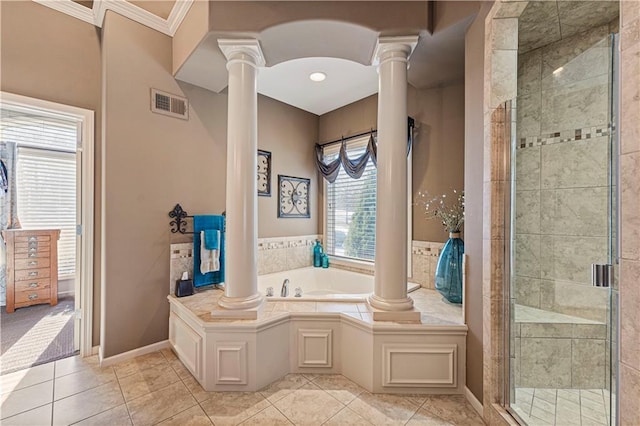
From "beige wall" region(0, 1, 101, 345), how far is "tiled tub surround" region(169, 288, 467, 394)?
136cm

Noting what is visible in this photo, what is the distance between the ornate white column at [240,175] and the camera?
1982 millimetres

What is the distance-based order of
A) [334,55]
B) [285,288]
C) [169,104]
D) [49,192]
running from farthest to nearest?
[49,192] < [285,288] < [169,104] < [334,55]

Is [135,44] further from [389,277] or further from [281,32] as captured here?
[389,277]

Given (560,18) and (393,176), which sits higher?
(560,18)

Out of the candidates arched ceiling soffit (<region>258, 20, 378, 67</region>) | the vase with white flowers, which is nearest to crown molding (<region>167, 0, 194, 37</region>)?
arched ceiling soffit (<region>258, 20, 378, 67</region>)

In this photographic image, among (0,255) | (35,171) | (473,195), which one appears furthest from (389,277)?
(35,171)

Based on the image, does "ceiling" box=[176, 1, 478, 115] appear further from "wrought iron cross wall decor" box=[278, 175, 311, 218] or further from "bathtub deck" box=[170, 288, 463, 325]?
"bathtub deck" box=[170, 288, 463, 325]

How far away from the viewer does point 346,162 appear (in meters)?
3.48

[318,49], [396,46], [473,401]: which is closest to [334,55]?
[318,49]

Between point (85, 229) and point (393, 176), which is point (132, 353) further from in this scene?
point (393, 176)

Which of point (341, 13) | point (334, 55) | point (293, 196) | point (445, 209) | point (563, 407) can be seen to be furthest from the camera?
point (293, 196)

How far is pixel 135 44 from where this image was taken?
2320 mm

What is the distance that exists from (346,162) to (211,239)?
189cm

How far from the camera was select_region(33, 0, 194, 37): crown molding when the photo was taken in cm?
217
